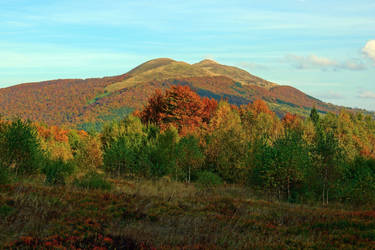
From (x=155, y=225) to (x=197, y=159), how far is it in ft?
78.2

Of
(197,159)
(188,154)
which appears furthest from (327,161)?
(188,154)

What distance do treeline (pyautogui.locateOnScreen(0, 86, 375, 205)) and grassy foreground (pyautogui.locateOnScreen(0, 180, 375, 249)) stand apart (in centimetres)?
500

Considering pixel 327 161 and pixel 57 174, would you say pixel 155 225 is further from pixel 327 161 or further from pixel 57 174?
pixel 327 161

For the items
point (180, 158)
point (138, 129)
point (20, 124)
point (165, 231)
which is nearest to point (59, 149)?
point (138, 129)

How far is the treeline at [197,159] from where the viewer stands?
2220 cm

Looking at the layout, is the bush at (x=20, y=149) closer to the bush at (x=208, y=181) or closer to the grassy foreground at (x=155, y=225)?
the grassy foreground at (x=155, y=225)

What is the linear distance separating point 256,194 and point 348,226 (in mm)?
14650

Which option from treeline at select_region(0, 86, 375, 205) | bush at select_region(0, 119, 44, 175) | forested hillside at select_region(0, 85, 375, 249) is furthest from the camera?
treeline at select_region(0, 86, 375, 205)

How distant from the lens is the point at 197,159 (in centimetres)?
3609

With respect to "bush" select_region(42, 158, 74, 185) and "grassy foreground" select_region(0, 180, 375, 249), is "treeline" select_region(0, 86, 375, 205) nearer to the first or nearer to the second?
"bush" select_region(42, 158, 74, 185)

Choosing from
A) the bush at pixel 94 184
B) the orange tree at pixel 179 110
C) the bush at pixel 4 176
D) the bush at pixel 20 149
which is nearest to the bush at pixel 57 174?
the bush at pixel 20 149

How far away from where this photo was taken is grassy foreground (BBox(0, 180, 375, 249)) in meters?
9.83

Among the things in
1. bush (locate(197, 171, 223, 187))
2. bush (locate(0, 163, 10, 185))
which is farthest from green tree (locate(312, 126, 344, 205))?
bush (locate(0, 163, 10, 185))

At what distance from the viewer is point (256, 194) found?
91.4 feet
